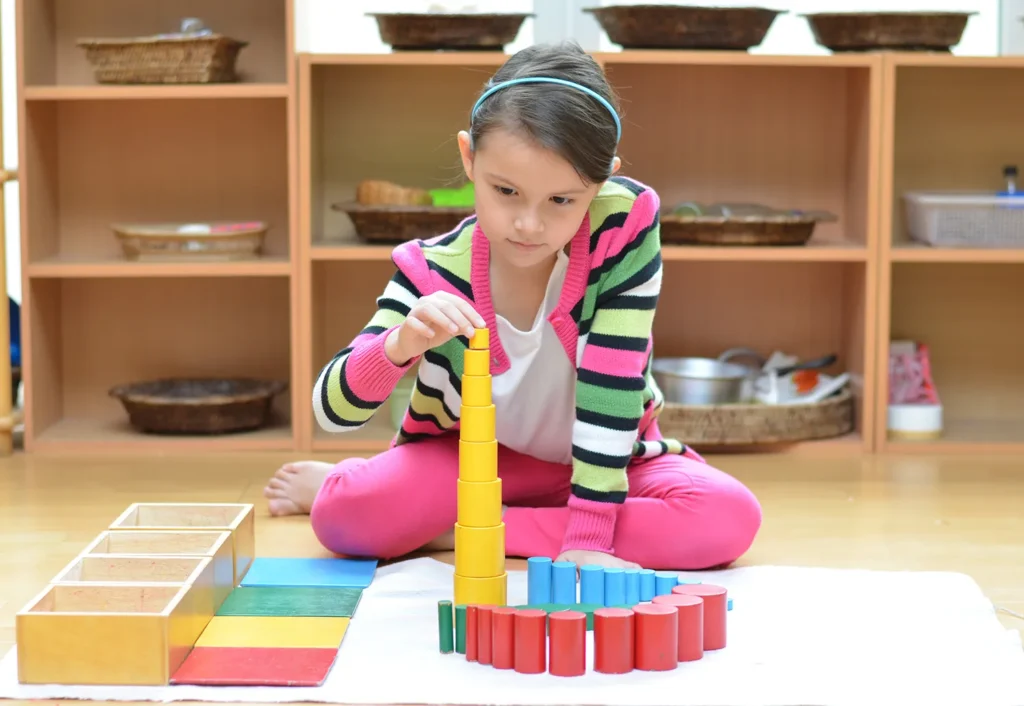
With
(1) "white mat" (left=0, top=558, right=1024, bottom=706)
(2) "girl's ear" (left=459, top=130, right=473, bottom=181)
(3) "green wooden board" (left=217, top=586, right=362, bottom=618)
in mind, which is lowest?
(1) "white mat" (left=0, top=558, right=1024, bottom=706)

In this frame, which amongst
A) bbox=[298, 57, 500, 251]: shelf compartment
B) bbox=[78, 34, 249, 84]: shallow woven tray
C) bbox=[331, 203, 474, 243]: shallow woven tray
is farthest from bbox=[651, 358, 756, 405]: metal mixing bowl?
bbox=[78, 34, 249, 84]: shallow woven tray

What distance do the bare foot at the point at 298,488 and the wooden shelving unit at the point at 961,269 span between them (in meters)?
1.14

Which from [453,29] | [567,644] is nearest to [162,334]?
[453,29]

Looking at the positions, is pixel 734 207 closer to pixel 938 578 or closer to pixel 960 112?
pixel 960 112

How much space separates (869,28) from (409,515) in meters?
1.18

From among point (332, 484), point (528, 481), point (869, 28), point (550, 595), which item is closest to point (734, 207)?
point (869, 28)

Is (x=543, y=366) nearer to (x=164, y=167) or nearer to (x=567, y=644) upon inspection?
(x=567, y=644)

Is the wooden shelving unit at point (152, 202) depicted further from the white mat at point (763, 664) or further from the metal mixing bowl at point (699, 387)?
the white mat at point (763, 664)

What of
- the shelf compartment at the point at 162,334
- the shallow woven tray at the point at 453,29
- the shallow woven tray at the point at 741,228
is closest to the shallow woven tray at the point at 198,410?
the shelf compartment at the point at 162,334

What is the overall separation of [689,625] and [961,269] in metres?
1.49

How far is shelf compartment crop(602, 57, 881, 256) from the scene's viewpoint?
7.70 ft

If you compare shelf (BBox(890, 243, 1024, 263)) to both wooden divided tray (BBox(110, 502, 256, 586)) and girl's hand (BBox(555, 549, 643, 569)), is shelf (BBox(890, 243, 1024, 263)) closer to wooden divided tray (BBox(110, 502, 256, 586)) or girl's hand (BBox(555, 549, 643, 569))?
girl's hand (BBox(555, 549, 643, 569))

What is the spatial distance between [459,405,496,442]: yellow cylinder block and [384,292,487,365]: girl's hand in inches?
2.5

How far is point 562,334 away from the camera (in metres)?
1.37
